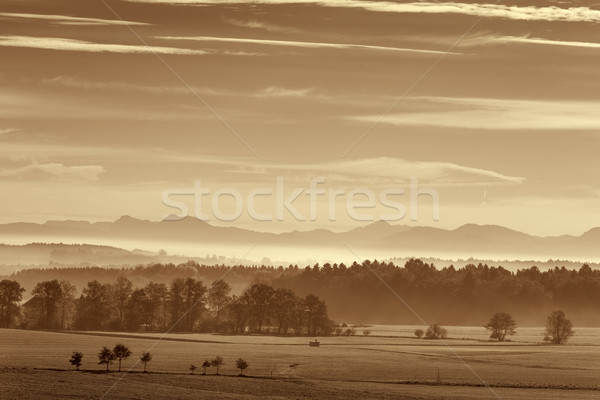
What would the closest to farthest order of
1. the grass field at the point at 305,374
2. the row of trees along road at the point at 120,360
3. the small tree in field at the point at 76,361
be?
the grass field at the point at 305,374
the small tree in field at the point at 76,361
the row of trees along road at the point at 120,360

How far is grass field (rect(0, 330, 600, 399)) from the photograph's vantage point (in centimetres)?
11938

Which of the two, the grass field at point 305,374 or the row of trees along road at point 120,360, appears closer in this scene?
the grass field at point 305,374

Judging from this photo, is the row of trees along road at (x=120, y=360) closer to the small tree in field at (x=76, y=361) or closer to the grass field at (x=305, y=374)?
the small tree in field at (x=76, y=361)

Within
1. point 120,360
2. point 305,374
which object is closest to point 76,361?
point 120,360

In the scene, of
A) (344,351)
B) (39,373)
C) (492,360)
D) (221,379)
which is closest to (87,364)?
(39,373)

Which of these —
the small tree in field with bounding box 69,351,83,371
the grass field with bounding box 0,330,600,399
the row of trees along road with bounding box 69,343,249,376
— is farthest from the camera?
the row of trees along road with bounding box 69,343,249,376

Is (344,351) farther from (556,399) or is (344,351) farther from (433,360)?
(556,399)

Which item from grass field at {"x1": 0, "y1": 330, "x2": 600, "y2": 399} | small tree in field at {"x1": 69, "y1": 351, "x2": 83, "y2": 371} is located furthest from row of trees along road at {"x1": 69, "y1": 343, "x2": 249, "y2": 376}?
grass field at {"x1": 0, "y1": 330, "x2": 600, "y2": 399}

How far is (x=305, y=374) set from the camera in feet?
466

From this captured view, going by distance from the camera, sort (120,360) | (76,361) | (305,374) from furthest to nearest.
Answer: (120,360), (305,374), (76,361)

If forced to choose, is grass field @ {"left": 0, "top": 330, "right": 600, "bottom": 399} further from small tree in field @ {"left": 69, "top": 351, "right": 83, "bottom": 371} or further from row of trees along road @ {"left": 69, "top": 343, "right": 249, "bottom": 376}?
small tree in field @ {"left": 69, "top": 351, "right": 83, "bottom": 371}

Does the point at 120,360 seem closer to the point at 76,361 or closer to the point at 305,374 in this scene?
the point at 76,361

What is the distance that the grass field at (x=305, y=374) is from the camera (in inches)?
4700

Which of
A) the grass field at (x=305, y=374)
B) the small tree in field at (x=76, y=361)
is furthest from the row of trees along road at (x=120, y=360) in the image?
the grass field at (x=305, y=374)
